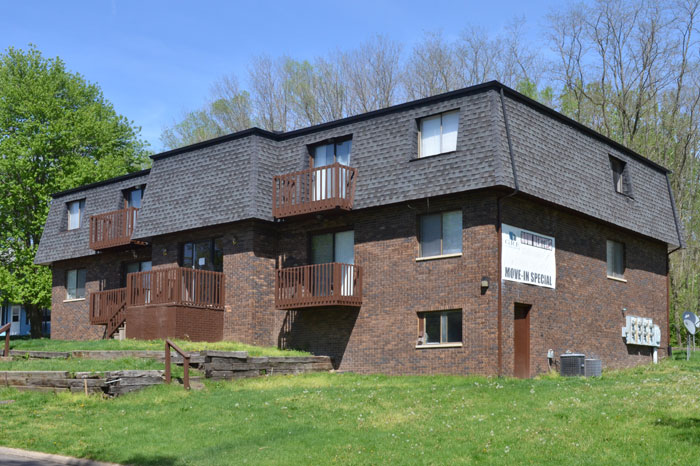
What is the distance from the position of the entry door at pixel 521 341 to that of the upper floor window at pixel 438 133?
4.52 meters

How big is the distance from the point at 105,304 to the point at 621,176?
17450 mm

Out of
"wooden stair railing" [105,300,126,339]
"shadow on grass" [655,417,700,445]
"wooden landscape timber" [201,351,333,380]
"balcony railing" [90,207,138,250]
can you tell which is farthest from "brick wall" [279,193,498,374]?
"shadow on grass" [655,417,700,445]

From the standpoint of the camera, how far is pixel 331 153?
82.5 ft

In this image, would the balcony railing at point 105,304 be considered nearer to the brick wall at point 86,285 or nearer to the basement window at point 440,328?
the brick wall at point 86,285

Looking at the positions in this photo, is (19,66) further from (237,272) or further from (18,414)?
(18,414)

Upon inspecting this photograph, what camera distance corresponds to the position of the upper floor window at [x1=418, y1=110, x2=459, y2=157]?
2247 cm

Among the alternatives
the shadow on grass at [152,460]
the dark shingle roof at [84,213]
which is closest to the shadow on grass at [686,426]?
the shadow on grass at [152,460]

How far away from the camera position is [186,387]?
18.0 meters

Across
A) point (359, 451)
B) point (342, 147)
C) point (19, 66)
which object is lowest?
point (359, 451)

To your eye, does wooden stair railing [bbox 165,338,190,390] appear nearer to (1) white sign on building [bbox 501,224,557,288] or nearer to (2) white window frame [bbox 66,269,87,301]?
(1) white sign on building [bbox 501,224,557,288]

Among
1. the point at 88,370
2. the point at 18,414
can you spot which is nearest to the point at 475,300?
the point at 88,370

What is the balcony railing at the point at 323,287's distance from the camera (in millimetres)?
23047

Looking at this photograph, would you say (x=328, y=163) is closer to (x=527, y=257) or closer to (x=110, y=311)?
(x=527, y=257)

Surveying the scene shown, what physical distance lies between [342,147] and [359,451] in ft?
45.8
